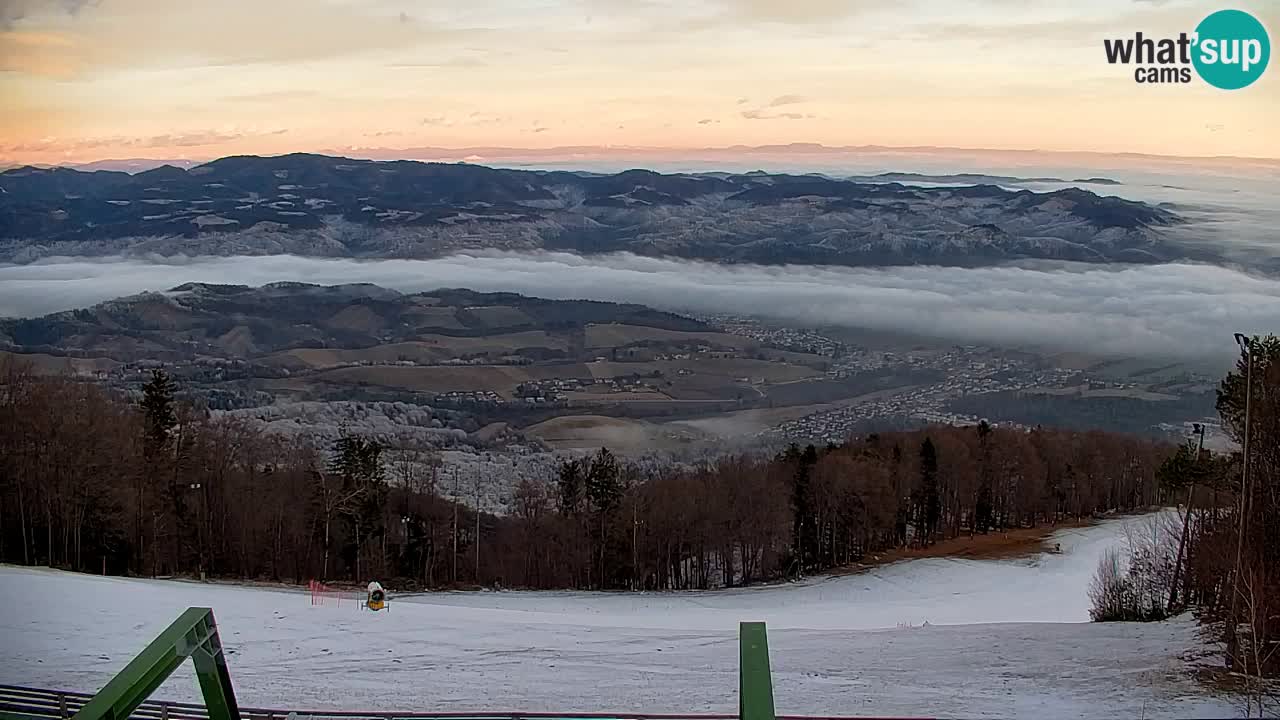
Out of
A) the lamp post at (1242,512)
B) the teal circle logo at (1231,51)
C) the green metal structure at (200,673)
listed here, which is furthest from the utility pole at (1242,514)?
the green metal structure at (200,673)

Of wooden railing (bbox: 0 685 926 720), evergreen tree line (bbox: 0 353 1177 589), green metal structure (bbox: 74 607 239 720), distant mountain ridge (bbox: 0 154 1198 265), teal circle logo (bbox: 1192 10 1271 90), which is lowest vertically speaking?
evergreen tree line (bbox: 0 353 1177 589)

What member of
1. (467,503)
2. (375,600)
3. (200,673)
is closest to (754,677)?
(200,673)

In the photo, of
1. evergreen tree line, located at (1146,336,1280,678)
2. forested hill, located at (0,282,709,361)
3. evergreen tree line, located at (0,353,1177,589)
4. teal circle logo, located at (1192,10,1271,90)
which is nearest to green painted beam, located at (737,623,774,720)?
evergreen tree line, located at (1146,336,1280,678)

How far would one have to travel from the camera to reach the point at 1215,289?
18.6 m

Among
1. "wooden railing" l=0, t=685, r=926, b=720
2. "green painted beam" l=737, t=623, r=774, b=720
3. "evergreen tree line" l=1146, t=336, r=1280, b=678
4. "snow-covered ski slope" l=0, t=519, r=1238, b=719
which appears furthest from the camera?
"evergreen tree line" l=1146, t=336, r=1280, b=678

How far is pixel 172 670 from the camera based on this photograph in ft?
9.68

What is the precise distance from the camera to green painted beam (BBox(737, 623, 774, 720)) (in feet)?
8.25

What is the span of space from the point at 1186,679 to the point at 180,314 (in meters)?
46.9

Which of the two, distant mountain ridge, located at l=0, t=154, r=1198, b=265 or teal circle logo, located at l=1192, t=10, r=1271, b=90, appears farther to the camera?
distant mountain ridge, located at l=0, t=154, r=1198, b=265

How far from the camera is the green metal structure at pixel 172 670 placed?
9.03 ft

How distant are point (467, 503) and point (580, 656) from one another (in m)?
13.1

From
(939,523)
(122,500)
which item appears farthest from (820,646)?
(939,523)

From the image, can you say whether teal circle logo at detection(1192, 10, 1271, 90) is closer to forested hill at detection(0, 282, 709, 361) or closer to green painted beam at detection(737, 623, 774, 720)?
green painted beam at detection(737, 623, 774, 720)

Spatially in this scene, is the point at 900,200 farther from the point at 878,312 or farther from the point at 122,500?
the point at 122,500
